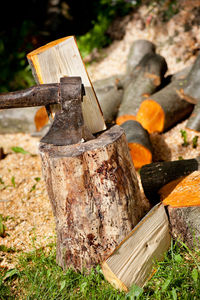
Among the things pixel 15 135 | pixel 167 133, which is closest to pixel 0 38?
pixel 15 135

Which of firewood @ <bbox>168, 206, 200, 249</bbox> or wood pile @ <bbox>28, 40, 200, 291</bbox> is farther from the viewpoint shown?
firewood @ <bbox>168, 206, 200, 249</bbox>

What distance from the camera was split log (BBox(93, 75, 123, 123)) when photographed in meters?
4.57

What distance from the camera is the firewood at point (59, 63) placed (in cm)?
226

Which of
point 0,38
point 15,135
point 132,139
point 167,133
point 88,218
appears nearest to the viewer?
point 88,218

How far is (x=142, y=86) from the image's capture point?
4.58 meters

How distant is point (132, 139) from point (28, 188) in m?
1.35

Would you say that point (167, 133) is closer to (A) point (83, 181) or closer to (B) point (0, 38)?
(A) point (83, 181)

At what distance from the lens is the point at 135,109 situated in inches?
173

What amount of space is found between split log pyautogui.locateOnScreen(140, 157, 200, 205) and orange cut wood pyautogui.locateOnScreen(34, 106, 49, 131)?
2.47 m

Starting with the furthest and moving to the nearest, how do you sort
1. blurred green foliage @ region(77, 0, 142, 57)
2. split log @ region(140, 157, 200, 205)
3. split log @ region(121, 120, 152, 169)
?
blurred green foliage @ region(77, 0, 142, 57) < split log @ region(121, 120, 152, 169) < split log @ region(140, 157, 200, 205)

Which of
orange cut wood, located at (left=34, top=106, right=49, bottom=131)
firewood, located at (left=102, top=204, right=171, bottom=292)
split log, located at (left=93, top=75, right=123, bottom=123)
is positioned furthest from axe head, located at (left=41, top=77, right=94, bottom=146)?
orange cut wood, located at (left=34, top=106, right=49, bottom=131)

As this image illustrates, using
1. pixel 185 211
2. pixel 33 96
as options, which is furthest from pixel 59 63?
pixel 185 211

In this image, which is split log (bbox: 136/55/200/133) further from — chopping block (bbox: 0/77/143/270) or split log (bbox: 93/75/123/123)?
chopping block (bbox: 0/77/143/270)

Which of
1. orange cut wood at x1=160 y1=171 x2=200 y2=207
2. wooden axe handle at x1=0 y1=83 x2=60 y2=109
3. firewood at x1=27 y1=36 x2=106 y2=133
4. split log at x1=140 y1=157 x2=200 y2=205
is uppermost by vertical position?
firewood at x1=27 y1=36 x2=106 y2=133
